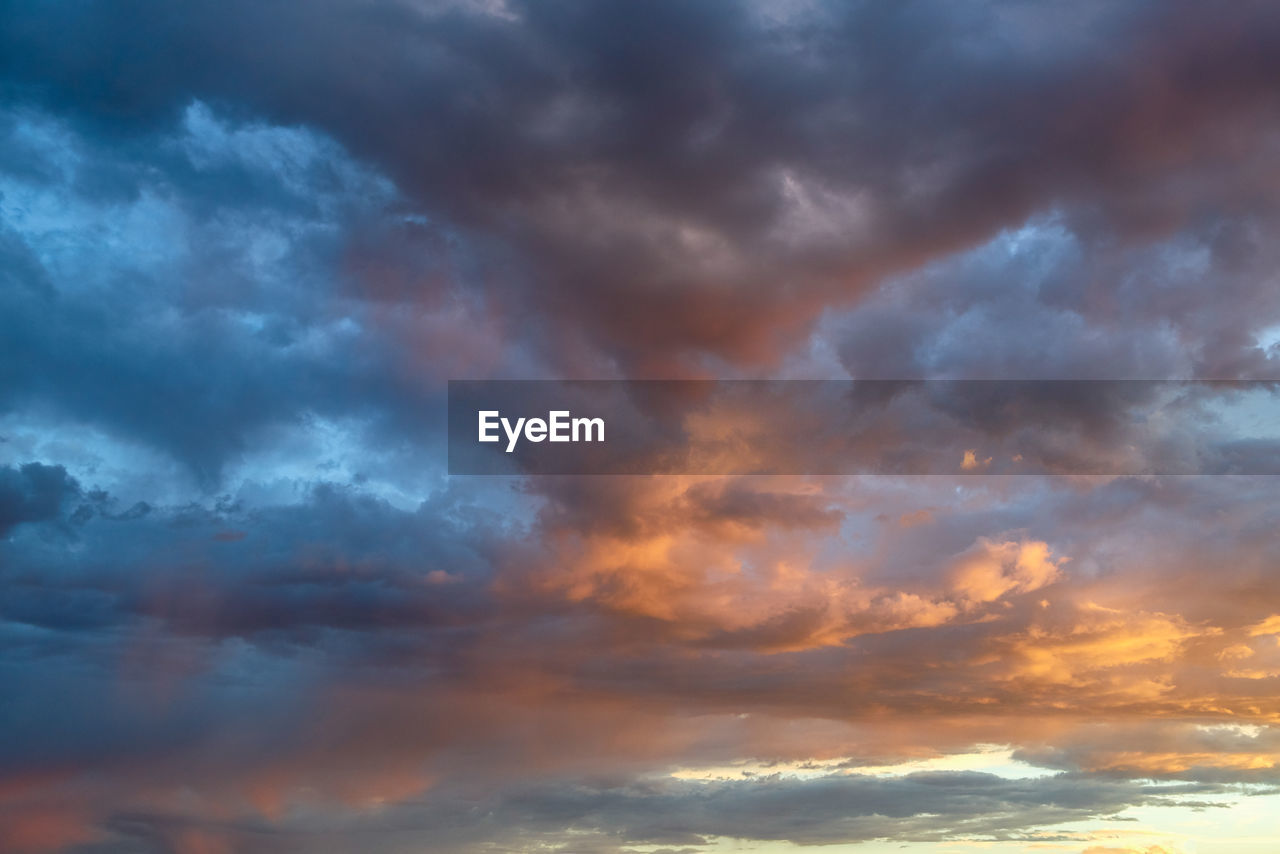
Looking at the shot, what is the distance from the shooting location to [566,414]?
119188mm

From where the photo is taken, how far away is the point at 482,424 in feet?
309

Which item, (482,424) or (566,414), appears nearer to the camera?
(482,424)

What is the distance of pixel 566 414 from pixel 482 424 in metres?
26.2

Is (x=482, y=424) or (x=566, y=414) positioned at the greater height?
(x=566, y=414)
